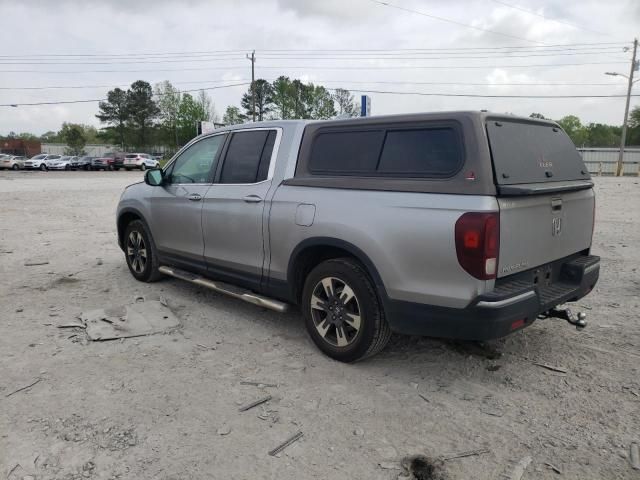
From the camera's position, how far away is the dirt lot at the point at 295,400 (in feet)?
8.93

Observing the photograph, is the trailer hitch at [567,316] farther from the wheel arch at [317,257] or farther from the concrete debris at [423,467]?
the concrete debris at [423,467]

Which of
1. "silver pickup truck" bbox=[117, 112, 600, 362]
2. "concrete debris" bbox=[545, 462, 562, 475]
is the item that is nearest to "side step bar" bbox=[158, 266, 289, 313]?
"silver pickup truck" bbox=[117, 112, 600, 362]

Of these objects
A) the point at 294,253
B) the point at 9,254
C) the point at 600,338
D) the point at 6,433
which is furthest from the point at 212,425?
the point at 9,254

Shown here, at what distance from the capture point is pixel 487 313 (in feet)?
10.0

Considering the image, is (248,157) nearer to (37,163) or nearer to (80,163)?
(37,163)

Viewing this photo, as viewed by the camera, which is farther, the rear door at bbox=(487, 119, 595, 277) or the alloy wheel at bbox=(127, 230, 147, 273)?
the alloy wheel at bbox=(127, 230, 147, 273)

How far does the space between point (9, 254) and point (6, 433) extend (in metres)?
5.89

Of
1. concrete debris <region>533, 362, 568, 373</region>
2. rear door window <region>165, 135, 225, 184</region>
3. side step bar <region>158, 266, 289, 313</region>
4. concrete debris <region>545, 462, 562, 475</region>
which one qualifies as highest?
rear door window <region>165, 135, 225, 184</region>

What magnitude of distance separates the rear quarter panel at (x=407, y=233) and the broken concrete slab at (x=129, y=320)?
6.20ft

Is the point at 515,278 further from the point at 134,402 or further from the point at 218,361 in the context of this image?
the point at 134,402

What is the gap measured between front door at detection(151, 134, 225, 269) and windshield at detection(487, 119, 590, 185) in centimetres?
279

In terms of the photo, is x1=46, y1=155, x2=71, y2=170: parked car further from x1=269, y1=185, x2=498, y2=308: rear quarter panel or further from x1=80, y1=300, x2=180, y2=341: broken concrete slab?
x1=269, y1=185, x2=498, y2=308: rear quarter panel

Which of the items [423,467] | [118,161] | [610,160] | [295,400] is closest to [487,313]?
[423,467]

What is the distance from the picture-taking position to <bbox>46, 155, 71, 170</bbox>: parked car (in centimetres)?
4141
